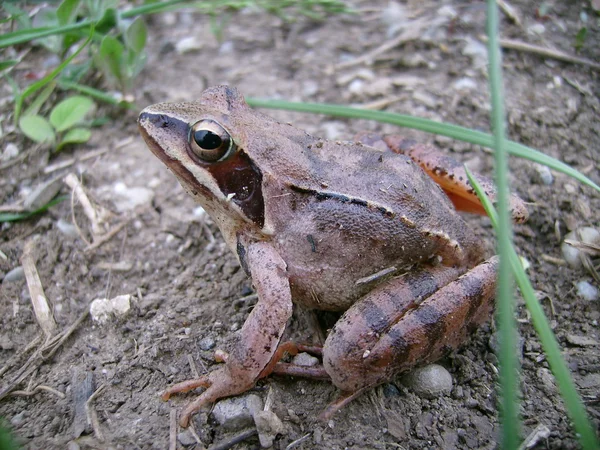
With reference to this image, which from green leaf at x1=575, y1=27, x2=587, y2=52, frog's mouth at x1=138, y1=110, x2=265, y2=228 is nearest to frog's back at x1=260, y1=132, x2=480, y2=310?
frog's mouth at x1=138, y1=110, x2=265, y2=228

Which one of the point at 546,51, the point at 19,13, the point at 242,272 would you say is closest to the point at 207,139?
the point at 242,272

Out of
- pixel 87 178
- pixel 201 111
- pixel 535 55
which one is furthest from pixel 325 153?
pixel 535 55

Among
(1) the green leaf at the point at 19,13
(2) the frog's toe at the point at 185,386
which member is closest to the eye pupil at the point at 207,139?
(2) the frog's toe at the point at 185,386

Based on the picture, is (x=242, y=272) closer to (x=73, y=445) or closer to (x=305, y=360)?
(x=305, y=360)

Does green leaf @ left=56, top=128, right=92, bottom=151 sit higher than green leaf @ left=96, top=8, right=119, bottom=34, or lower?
lower

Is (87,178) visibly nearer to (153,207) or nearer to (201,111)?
(153,207)

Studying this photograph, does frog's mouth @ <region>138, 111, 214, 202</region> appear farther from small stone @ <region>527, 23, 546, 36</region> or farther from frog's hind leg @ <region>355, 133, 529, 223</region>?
small stone @ <region>527, 23, 546, 36</region>
